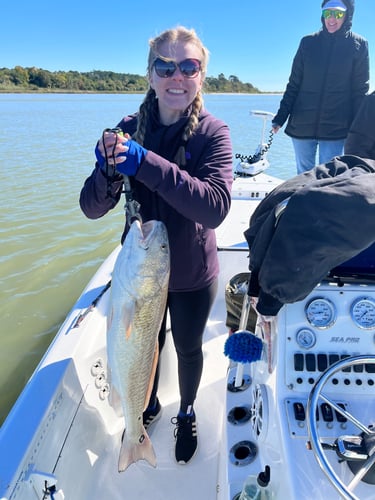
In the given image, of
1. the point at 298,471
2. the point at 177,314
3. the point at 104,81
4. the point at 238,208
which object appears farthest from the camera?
the point at 104,81

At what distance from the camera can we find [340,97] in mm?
3920

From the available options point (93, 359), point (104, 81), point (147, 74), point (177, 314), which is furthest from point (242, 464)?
point (104, 81)

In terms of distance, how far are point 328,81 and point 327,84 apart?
0.09 ft

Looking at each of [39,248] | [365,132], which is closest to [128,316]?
[365,132]

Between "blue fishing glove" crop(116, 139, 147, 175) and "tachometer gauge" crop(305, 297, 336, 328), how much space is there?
919mm

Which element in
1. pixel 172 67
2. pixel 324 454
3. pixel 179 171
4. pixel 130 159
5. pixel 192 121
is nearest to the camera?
pixel 324 454

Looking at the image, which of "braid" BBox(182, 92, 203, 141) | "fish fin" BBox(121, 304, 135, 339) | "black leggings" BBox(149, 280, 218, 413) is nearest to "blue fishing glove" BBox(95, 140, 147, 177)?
"braid" BBox(182, 92, 203, 141)

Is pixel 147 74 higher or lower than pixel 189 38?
lower

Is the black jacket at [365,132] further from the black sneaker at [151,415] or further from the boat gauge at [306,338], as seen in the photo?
the black sneaker at [151,415]

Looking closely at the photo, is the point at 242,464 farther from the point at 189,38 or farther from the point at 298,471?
the point at 189,38

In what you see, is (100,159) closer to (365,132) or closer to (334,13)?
(365,132)

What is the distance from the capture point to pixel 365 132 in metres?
2.18

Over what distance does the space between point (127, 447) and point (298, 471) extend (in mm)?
778

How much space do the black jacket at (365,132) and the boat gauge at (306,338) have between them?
1.12 m
